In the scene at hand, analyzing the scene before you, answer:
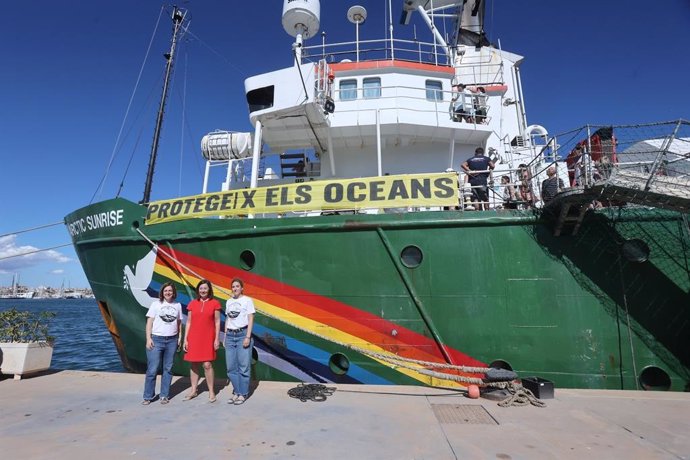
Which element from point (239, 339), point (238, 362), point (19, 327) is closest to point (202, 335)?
point (239, 339)

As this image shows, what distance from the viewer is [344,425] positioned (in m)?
3.93

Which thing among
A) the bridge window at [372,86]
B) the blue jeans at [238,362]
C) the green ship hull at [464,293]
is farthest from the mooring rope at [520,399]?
the bridge window at [372,86]

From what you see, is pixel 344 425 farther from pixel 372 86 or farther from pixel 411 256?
pixel 372 86

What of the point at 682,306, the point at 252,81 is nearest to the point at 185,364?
the point at 252,81

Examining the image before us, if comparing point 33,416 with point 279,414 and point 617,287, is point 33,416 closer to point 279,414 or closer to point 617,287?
point 279,414

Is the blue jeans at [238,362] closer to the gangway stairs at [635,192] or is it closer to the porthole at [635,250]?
the gangway stairs at [635,192]

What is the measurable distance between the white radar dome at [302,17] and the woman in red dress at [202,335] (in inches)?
313

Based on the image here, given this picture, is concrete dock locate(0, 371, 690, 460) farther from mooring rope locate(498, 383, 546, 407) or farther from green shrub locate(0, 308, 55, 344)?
green shrub locate(0, 308, 55, 344)

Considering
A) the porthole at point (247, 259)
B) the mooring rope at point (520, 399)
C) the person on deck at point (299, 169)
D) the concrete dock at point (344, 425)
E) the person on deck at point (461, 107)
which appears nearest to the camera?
the concrete dock at point (344, 425)

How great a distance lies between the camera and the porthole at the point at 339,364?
6.38 metres

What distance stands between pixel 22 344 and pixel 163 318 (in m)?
2.78

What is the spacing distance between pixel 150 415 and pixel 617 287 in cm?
660

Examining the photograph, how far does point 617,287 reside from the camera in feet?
19.5

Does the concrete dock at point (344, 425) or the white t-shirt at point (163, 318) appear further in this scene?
the white t-shirt at point (163, 318)
